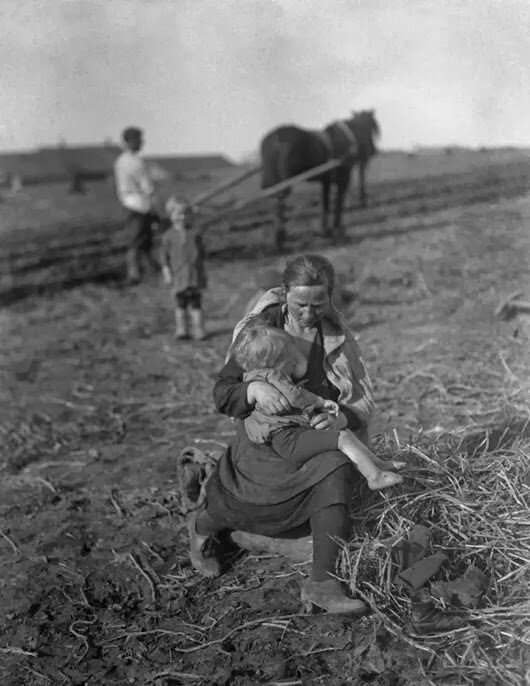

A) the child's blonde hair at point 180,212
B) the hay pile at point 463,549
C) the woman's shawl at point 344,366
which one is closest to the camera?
the hay pile at point 463,549

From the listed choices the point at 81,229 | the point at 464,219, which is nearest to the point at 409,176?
the point at 464,219

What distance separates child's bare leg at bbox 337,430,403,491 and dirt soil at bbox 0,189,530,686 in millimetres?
556

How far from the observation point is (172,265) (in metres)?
7.24

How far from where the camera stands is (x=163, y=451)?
497 centimetres

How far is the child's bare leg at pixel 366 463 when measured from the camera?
9.31 feet

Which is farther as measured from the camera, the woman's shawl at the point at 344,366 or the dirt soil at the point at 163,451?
the woman's shawl at the point at 344,366

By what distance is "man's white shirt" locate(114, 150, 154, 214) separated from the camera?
977cm

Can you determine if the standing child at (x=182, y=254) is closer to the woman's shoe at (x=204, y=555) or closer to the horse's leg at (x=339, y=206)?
the woman's shoe at (x=204, y=555)

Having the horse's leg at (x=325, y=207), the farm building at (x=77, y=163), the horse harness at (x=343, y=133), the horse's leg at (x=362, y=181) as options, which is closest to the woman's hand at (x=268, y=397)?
the horse's leg at (x=325, y=207)

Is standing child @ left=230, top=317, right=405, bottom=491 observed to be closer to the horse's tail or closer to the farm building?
the horse's tail

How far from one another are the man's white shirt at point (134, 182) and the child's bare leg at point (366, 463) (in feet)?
24.7

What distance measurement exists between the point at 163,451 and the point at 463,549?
7.97ft

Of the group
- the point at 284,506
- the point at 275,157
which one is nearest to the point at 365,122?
the point at 275,157

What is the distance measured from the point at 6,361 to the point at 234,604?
207 inches
